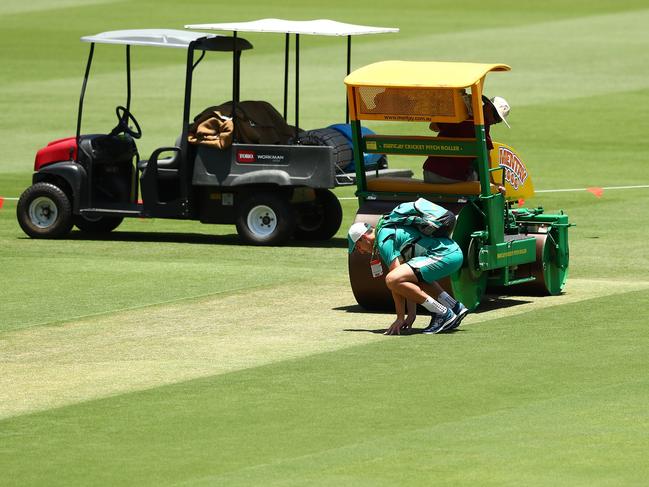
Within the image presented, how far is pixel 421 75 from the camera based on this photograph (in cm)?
1515

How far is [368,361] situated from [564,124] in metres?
20.7

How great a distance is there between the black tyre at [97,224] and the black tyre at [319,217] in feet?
7.73

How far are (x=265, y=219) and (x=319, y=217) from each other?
2.88 feet

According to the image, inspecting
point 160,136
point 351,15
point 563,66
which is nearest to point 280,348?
point 160,136

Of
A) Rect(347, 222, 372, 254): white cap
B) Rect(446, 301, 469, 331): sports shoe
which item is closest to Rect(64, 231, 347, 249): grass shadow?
Rect(347, 222, 372, 254): white cap

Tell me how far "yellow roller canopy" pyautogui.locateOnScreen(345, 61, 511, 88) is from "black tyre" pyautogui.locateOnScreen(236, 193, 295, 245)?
4352 millimetres

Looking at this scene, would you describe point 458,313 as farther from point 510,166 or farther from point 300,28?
point 300,28

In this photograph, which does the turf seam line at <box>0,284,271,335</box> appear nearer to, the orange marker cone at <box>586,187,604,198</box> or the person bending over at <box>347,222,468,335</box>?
the person bending over at <box>347,222,468,335</box>

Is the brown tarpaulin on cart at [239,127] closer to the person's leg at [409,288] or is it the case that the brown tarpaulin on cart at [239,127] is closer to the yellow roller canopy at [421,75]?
the yellow roller canopy at [421,75]

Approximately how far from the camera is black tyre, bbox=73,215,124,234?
21.2 m

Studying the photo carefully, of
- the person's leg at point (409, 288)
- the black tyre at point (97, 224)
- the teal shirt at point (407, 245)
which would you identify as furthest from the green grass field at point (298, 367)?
the teal shirt at point (407, 245)

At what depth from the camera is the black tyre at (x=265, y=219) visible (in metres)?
19.6

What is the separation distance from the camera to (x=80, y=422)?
10.9 meters

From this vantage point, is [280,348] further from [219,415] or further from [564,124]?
[564,124]
